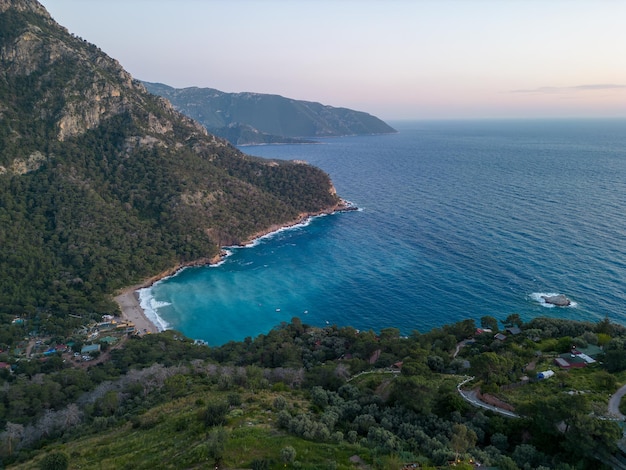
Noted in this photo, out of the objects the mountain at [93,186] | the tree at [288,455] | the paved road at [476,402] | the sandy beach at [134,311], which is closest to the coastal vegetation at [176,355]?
the tree at [288,455]

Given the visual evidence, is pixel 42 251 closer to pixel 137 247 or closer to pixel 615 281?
pixel 137 247

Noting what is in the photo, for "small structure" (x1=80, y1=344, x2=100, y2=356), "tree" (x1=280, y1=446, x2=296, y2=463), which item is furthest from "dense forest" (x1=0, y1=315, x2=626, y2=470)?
"small structure" (x1=80, y1=344, x2=100, y2=356)

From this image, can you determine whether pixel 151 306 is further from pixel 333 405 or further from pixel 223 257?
pixel 333 405

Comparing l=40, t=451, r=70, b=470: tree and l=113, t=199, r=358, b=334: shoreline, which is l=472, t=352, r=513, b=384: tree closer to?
l=40, t=451, r=70, b=470: tree

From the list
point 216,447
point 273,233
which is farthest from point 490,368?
point 273,233

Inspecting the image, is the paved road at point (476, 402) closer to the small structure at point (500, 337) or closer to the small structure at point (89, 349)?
the small structure at point (500, 337)

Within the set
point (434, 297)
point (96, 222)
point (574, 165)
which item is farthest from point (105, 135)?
point (574, 165)
